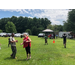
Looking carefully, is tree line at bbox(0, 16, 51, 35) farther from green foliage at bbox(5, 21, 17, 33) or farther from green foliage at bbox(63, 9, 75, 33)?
green foliage at bbox(63, 9, 75, 33)

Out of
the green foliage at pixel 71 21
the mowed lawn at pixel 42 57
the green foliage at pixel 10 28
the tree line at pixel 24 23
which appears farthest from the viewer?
the tree line at pixel 24 23

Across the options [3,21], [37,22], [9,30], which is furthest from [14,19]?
[9,30]

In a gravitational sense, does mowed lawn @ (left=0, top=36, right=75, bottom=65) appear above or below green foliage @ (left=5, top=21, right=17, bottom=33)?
below

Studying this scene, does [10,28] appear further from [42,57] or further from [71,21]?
[42,57]

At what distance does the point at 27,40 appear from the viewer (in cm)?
627

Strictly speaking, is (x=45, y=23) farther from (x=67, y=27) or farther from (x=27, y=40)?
(x=27, y=40)

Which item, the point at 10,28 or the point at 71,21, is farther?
the point at 10,28

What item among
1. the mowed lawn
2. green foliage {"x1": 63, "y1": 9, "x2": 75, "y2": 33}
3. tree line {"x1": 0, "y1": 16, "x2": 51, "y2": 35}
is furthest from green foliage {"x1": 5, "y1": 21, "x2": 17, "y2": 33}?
the mowed lawn

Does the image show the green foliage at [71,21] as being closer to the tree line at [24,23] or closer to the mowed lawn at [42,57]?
the mowed lawn at [42,57]

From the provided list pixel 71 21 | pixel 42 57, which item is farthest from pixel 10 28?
pixel 42 57

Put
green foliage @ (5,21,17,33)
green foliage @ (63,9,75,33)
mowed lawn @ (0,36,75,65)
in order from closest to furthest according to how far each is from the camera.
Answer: mowed lawn @ (0,36,75,65), green foliage @ (63,9,75,33), green foliage @ (5,21,17,33)

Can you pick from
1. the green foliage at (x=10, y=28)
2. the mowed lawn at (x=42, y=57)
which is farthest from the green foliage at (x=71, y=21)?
the green foliage at (x=10, y=28)

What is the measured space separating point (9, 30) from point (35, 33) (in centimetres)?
1914

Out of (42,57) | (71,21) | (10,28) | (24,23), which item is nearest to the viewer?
(42,57)
